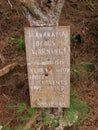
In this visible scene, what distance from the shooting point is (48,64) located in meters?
3.59

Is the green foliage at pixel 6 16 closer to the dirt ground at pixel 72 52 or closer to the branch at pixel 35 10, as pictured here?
the dirt ground at pixel 72 52

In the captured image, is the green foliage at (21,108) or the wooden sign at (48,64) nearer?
the wooden sign at (48,64)

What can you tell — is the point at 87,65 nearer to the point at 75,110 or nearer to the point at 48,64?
the point at 75,110

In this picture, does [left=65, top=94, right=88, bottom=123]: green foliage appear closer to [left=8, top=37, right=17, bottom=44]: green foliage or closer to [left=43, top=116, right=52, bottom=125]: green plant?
[left=43, top=116, right=52, bottom=125]: green plant

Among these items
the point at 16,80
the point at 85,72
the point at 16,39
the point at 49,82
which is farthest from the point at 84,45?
the point at 49,82

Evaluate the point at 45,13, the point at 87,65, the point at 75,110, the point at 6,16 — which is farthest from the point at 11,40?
the point at 45,13

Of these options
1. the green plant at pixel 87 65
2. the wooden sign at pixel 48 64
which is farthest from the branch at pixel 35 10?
the green plant at pixel 87 65

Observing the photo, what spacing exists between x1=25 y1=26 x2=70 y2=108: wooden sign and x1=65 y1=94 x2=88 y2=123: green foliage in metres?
0.22

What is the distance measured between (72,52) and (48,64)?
2005 mm

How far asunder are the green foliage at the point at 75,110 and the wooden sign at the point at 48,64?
220mm

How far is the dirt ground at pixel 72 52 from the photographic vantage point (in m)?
4.21

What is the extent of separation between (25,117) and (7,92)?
578mm

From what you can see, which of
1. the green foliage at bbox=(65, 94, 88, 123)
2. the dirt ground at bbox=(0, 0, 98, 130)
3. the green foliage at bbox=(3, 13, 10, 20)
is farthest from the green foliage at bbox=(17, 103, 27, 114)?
the green foliage at bbox=(3, 13, 10, 20)

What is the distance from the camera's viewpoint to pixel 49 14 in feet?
11.3
